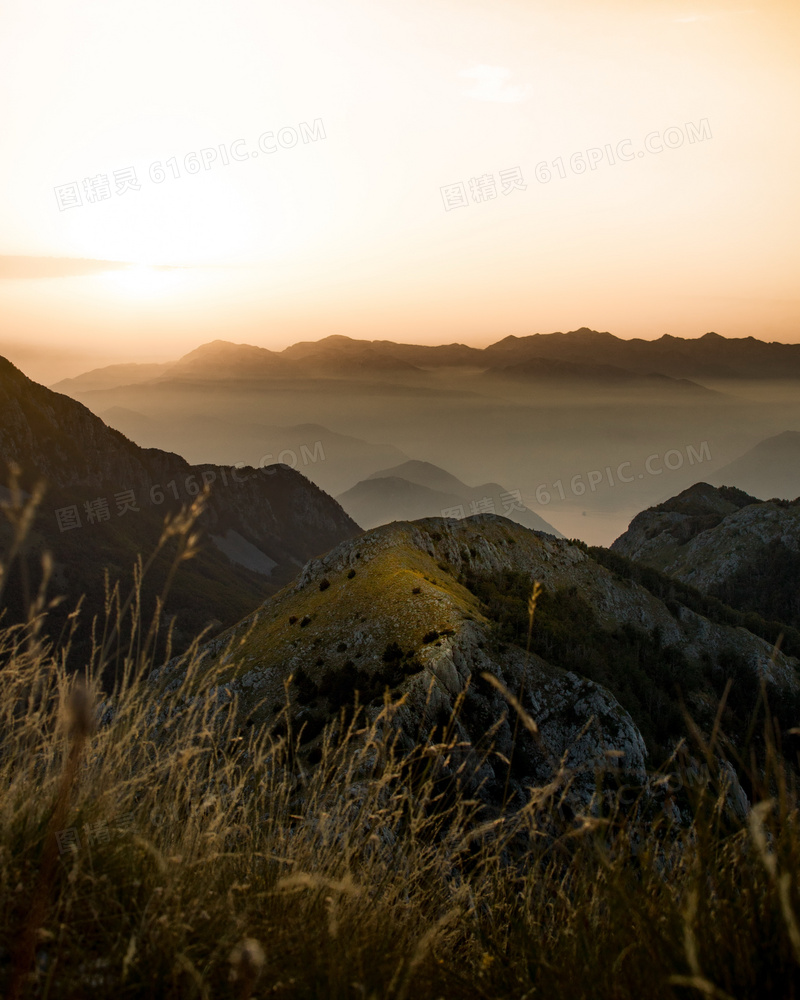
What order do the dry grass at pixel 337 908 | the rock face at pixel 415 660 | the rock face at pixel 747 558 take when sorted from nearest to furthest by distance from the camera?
the dry grass at pixel 337 908
the rock face at pixel 415 660
the rock face at pixel 747 558

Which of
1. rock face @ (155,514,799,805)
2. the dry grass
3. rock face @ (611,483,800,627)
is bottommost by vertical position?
rock face @ (611,483,800,627)

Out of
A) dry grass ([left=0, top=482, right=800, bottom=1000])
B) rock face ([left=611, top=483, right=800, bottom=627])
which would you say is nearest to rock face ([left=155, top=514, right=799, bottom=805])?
dry grass ([left=0, top=482, right=800, bottom=1000])

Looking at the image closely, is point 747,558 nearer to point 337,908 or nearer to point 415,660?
point 415,660

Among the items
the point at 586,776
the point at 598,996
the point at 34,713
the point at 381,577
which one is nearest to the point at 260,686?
the point at 381,577

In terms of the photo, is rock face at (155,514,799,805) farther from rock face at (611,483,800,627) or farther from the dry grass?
rock face at (611,483,800,627)

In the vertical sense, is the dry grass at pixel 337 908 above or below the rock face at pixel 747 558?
above

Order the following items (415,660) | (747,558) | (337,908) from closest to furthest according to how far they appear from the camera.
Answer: (337,908)
(415,660)
(747,558)

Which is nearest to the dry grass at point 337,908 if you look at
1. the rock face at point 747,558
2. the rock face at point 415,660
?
the rock face at point 415,660

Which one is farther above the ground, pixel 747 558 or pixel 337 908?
pixel 337 908

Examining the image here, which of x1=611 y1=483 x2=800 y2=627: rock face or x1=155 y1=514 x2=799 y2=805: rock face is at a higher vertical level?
x1=155 y1=514 x2=799 y2=805: rock face

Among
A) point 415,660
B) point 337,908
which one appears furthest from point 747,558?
A: point 337,908

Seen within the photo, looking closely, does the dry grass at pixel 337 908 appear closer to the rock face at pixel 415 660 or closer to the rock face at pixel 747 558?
the rock face at pixel 415 660

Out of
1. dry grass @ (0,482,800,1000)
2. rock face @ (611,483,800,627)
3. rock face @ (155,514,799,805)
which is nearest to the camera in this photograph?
dry grass @ (0,482,800,1000)

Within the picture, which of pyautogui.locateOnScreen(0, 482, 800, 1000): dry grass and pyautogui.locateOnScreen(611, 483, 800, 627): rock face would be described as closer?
pyautogui.locateOnScreen(0, 482, 800, 1000): dry grass
